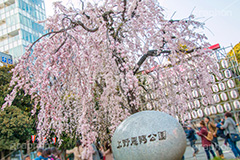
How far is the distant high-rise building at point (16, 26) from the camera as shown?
3200 cm

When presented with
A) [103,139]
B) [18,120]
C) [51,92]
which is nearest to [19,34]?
[18,120]

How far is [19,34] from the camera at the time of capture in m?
32.0

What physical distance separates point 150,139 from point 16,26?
111 feet

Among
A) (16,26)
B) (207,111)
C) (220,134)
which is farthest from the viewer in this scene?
(16,26)

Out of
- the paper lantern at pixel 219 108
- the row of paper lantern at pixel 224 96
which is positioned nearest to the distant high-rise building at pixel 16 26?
the row of paper lantern at pixel 224 96

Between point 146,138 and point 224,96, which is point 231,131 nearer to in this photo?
point 146,138

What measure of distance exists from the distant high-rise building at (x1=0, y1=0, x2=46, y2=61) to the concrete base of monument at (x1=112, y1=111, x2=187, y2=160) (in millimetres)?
30781

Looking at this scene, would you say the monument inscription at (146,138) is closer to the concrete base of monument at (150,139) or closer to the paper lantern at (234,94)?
the concrete base of monument at (150,139)

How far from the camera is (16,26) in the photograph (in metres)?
32.3

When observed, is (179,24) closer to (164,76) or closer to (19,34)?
(164,76)

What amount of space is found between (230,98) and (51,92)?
12.9 meters

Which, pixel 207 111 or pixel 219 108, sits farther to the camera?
pixel 207 111

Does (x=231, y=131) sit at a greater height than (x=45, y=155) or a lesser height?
lesser

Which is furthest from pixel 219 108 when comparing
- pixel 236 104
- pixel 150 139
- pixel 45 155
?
pixel 45 155
